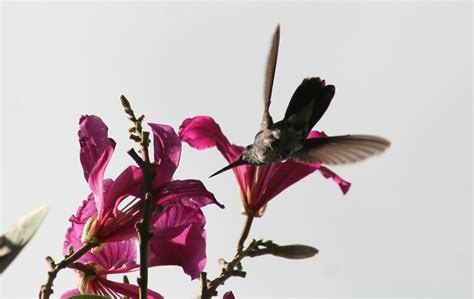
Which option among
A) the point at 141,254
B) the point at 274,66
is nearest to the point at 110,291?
the point at 141,254

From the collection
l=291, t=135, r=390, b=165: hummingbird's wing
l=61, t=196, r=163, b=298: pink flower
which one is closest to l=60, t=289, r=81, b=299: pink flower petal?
l=61, t=196, r=163, b=298: pink flower

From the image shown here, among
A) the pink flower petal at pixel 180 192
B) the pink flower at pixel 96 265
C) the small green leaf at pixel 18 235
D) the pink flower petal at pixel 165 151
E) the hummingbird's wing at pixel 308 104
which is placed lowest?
the small green leaf at pixel 18 235

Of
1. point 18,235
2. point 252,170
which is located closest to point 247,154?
point 252,170

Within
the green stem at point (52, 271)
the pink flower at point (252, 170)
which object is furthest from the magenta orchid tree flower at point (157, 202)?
the pink flower at point (252, 170)

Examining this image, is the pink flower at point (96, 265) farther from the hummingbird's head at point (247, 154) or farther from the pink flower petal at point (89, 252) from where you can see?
the hummingbird's head at point (247, 154)

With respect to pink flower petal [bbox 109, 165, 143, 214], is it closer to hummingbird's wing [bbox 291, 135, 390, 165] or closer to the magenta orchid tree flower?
the magenta orchid tree flower

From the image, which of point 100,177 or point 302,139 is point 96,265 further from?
point 302,139
